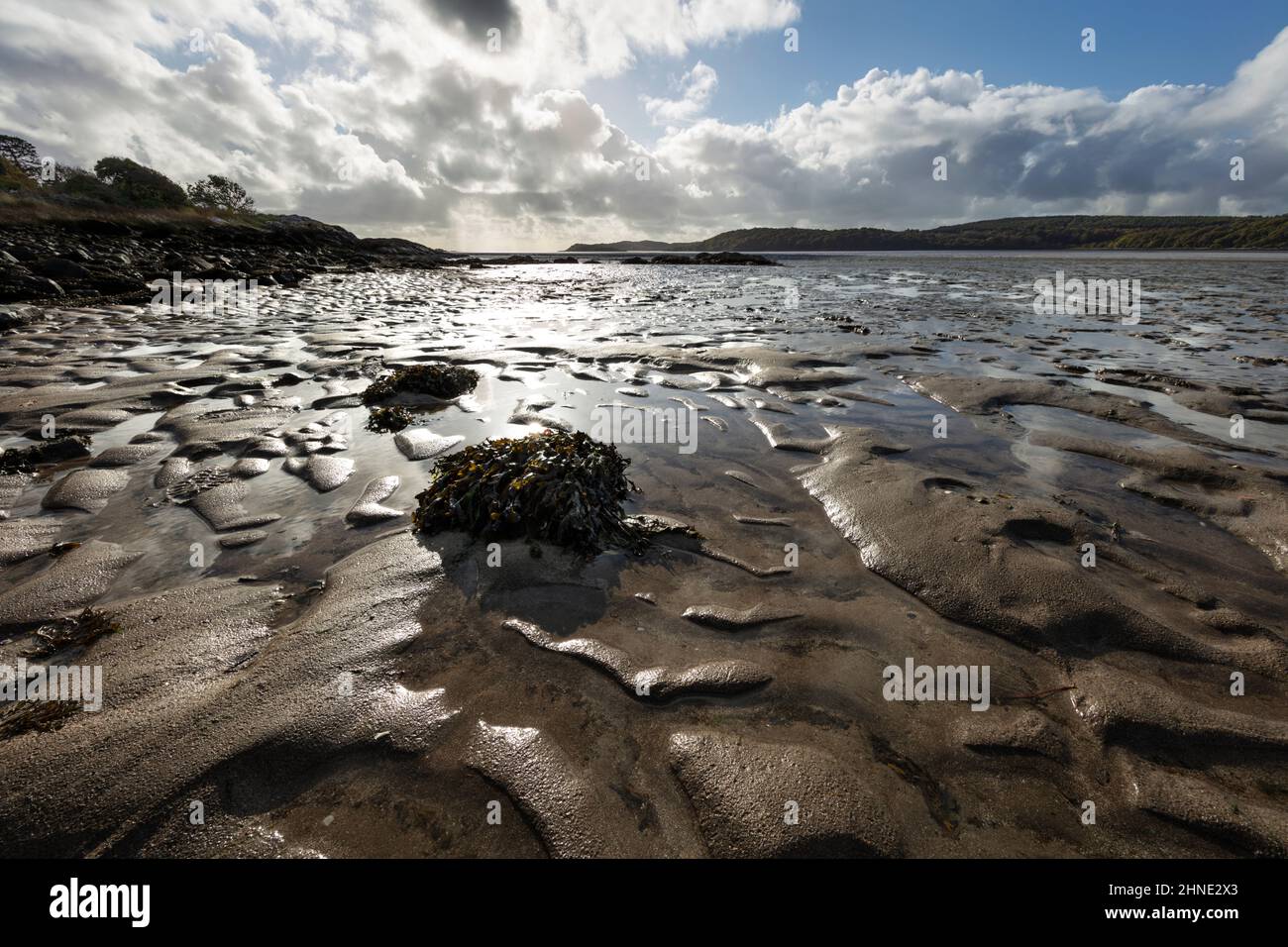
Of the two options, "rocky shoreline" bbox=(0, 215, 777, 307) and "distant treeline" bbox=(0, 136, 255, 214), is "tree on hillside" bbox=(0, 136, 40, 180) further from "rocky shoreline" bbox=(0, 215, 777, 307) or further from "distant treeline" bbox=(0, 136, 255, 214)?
"rocky shoreline" bbox=(0, 215, 777, 307)

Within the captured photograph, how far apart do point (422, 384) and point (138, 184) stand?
250 feet

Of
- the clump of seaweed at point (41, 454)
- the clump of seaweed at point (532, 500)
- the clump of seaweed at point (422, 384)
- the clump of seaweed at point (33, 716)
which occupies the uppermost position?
the clump of seaweed at point (422, 384)

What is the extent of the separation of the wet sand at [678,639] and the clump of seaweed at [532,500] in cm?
21

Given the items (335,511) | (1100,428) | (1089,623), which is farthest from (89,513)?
(1100,428)

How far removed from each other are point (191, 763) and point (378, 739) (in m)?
0.79

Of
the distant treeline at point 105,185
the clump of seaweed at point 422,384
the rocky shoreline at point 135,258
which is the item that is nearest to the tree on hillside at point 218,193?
the distant treeline at point 105,185

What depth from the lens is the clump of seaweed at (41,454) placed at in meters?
5.41

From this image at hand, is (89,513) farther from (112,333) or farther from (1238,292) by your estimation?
(1238,292)

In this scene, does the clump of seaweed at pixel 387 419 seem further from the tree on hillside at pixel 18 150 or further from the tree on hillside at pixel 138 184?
the tree on hillside at pixel 18 150

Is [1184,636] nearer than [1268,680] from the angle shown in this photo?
No

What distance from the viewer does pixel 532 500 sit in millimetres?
4418

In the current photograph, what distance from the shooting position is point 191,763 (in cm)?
237

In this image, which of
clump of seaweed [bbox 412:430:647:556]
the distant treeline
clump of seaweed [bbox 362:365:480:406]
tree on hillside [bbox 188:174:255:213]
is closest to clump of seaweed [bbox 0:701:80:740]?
clump of seaweed [bbox 412:430:647:556]

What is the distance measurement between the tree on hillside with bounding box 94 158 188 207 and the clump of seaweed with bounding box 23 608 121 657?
216ft
